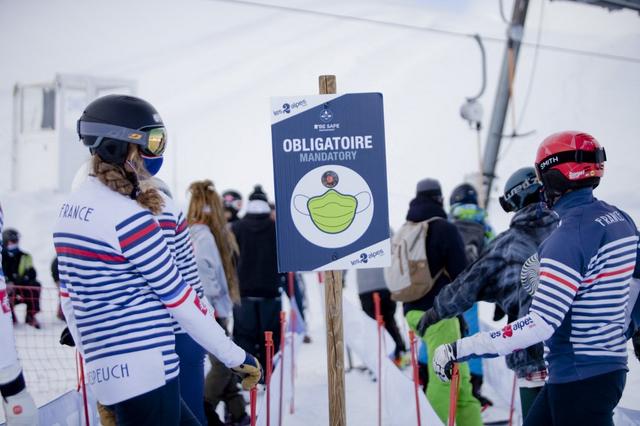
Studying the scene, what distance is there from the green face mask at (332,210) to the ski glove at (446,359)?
71 cm

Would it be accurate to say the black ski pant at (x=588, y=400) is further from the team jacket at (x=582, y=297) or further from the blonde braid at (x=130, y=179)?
the blonde braid at (x=130, y=179)

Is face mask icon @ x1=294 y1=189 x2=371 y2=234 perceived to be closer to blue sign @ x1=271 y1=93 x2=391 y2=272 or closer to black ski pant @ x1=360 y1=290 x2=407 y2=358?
blue sign @ x1=271 y1=93 x2=391 y2=272

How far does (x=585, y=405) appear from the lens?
7.13ft

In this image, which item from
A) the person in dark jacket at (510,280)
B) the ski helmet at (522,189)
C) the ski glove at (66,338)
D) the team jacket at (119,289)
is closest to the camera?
the team jacket at (119,289)

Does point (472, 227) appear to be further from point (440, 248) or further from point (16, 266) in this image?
point (16, 266)

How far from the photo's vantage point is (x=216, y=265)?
15.3 ft

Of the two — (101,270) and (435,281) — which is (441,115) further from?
(101,270)

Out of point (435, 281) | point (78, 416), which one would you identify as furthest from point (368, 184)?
point (78, 416)

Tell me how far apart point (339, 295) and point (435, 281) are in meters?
1.55

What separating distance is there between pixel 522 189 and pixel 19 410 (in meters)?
2.48

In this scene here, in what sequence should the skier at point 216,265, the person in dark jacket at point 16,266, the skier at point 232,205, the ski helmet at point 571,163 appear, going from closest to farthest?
the ski helmet at point 571,163, the skier at point 216,265, the skier at point 232,205, the person in dark jacket at point 16,266

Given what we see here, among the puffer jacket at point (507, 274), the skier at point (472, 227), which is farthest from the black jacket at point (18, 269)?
the puffer jacket at point (507, 274)

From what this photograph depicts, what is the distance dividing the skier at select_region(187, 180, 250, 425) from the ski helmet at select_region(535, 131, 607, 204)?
288 cm

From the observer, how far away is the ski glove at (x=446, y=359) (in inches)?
93.2
